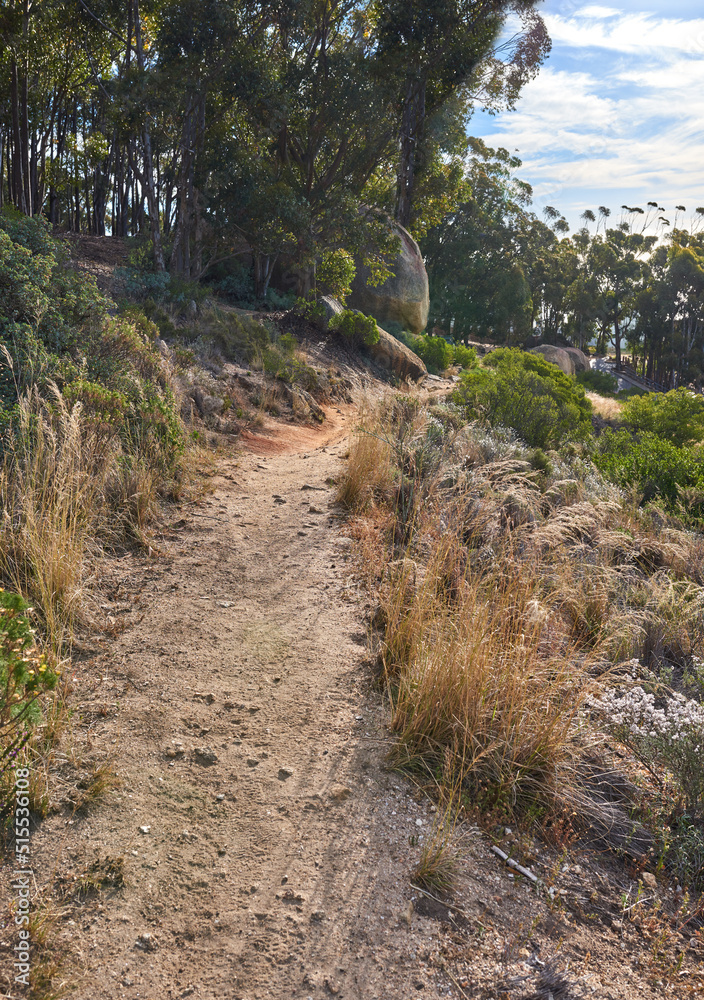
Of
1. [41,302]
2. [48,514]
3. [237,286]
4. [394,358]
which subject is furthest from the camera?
[394,358]

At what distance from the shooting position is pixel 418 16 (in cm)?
1686

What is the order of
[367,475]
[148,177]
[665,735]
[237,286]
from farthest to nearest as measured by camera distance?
[237,286] < [148,177] < [367,475] < [665,735]

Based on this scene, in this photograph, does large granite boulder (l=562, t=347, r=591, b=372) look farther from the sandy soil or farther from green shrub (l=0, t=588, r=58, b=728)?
green shrub (l=0, t=588, r=58, b=728)

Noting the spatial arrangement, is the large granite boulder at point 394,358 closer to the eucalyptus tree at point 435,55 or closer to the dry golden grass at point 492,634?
the eucalyptus tree at point 435,55

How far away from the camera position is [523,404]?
395 inches

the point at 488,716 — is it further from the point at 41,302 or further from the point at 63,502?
the point at 41,302

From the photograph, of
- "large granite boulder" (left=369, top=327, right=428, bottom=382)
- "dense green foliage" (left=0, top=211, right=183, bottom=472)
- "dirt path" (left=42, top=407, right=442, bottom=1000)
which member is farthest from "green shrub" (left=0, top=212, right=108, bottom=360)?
"large granite boulder" (left=369, top=327, right=428, bottom=382)

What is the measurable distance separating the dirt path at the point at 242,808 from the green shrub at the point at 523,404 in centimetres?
592

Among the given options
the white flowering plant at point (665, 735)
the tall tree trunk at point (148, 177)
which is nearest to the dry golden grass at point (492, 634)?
the white flowering plant at point (665, 735)

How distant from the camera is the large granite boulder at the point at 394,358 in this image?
49.3 feet

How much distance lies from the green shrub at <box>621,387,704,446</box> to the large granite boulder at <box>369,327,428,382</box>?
4.86 m

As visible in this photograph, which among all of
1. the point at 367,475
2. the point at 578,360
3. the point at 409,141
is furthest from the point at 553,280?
the point at 367,475

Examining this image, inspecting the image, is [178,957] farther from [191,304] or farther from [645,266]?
[645,266]

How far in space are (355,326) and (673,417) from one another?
710 centimetres
